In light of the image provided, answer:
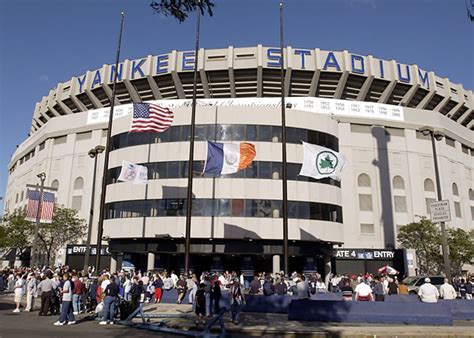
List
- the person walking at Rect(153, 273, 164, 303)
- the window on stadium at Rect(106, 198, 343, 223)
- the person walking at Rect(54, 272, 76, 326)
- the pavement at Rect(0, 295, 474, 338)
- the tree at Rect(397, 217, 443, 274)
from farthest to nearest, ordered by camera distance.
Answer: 1. the tree at Rect(397, 217, 443, 274)
2. the window on stadium at Rect(106, 198, 343, 223)
3. the person walking at Rect(153, 273, 164, 303)
4. the person walking at Rect(54, 272, 76, 326)
5. the pavement at Rect(0, 295, 474, 338)

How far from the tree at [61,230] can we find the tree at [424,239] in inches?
1492

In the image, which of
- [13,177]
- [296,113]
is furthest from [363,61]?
[13,177]

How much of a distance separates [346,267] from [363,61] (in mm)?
26051

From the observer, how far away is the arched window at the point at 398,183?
48.4m

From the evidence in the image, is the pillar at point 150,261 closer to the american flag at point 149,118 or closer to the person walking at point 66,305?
the american flag at point 149,118

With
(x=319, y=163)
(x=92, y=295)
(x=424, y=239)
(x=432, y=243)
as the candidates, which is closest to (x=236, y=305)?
(x=92, y=295)

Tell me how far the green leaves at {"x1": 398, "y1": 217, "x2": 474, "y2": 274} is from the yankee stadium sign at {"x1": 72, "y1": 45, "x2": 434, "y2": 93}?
19655 millimetres

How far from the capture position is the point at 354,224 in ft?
150

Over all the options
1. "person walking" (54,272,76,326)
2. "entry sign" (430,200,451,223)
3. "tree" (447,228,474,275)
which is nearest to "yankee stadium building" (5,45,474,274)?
"tree" (447,228,474,275)

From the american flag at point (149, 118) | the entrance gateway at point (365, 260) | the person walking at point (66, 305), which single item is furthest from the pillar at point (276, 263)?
the person walking at point (66, 305)

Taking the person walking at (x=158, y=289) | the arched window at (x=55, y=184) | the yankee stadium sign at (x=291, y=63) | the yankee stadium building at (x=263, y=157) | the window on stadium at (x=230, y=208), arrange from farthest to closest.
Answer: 1. the arched window at (x=55, y=184)
2. the yankee stadium sign at (x=291, y=63)
3. the yankee stadium building at (x=263, y=157)
4. the window on stadium at (x=230, y=208)
5. the person walking at (x=158, y=289)

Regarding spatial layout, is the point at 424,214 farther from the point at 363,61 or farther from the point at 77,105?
the point at 77,105

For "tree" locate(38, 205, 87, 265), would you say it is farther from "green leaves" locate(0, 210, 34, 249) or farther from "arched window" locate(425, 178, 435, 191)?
"arched window" locate(425, 178, 435, 191)

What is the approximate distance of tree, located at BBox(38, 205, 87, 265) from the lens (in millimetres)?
47237
